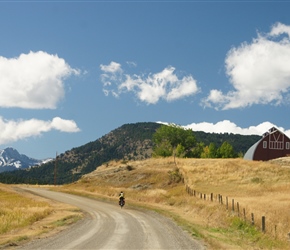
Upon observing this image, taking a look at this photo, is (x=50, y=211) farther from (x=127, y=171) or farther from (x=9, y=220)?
(x=127, y=171)

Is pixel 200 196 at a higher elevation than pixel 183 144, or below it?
below

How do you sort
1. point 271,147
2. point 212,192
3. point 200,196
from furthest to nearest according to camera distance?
point 271,147 < point 212,192 < point 200,196

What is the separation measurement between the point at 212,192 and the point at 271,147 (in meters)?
47.3

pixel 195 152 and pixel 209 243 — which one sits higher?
pixel 195 152

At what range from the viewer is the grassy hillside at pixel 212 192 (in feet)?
A: 84.1

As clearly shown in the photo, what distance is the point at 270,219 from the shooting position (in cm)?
2933

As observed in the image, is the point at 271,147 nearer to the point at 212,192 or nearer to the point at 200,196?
the point at 212,192

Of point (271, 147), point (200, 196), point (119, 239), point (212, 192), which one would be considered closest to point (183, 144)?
point (271, 147)

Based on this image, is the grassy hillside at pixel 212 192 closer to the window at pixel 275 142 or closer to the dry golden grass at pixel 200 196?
the dry golden grass at pixel 200 196

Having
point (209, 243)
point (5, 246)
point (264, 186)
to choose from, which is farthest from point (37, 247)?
point (264, 186)

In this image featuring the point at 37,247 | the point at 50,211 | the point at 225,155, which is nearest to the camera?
the point at 37,247

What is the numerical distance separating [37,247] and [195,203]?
28094mm

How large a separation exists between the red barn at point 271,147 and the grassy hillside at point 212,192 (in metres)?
13.5

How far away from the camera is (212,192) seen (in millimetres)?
60219
